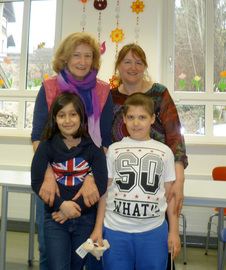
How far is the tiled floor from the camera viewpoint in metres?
2.49

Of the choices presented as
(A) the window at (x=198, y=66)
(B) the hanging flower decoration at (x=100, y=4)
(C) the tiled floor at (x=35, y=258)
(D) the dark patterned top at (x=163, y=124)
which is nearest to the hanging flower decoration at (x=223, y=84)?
(A) the window at (x=198, y=66)

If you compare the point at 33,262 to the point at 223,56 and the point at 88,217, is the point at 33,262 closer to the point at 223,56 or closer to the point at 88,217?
the point at 88,217

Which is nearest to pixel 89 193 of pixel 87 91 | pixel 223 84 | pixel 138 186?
pixel 138 186

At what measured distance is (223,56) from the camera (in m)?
3.43

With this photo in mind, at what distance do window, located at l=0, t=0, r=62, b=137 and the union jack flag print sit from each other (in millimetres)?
2516

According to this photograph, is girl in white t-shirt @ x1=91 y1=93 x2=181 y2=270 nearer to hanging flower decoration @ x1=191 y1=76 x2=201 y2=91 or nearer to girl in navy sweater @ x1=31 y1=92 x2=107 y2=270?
girl in navy sweater @ x1=31 y1=92 x2=107 y2=270

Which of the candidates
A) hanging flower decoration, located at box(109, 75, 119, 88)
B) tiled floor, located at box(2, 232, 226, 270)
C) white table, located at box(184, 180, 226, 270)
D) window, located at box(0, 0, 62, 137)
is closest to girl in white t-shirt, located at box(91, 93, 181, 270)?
white table, located at box(184, 180, 226, 270)

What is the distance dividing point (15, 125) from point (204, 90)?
2.42 meters

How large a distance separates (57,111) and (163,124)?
58 centimetres

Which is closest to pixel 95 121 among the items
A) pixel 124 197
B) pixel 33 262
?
pixel 124 197

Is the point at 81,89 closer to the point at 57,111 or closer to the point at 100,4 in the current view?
the point at 57,111

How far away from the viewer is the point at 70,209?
128cm

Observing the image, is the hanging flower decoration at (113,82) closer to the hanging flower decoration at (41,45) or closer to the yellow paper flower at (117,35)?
the yellow paper flower at (117,35)

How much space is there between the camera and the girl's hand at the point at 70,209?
1278 mm
